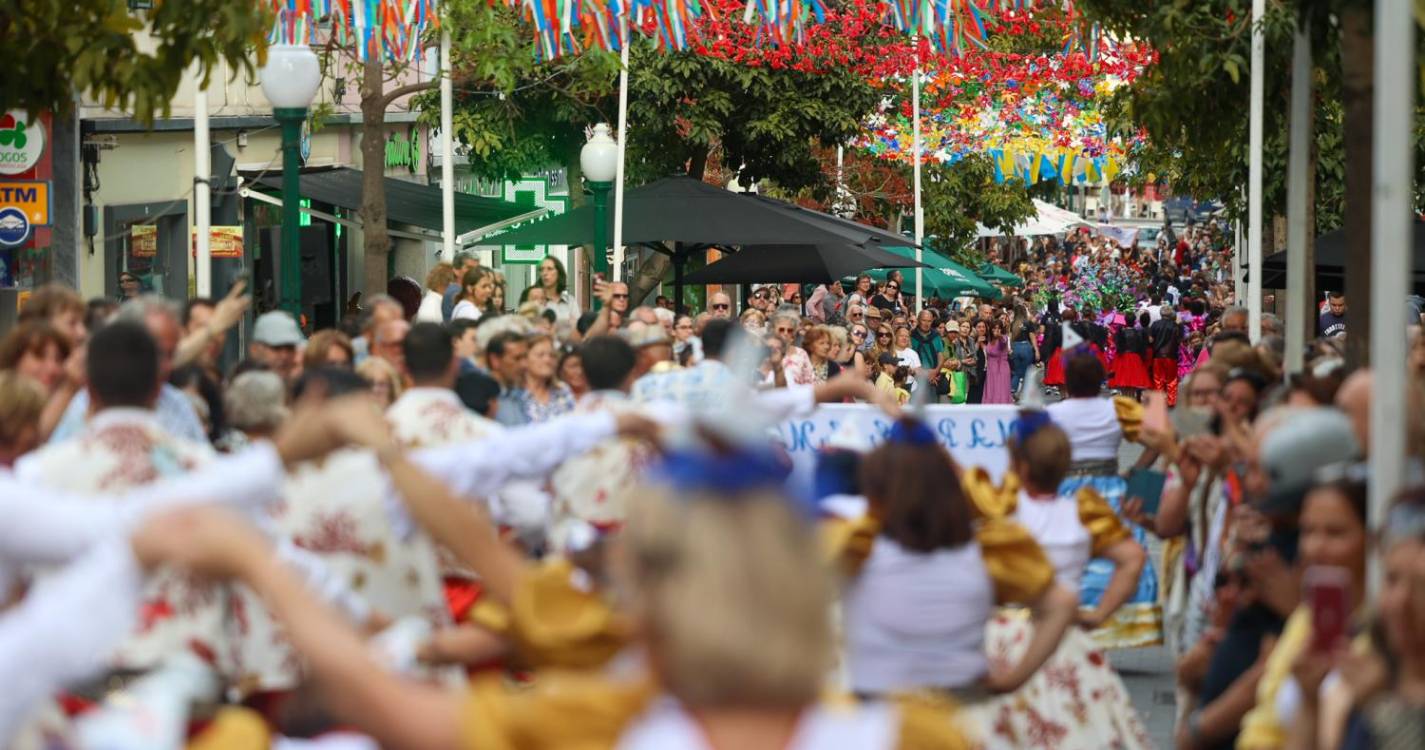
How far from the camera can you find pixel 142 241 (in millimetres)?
27297

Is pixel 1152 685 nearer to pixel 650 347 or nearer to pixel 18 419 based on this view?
pixel 650 347

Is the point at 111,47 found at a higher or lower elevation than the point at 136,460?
higher

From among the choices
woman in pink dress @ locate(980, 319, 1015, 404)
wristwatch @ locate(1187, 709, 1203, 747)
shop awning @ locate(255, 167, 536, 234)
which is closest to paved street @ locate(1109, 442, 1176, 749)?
wristwatch @ locate(1187, 709, 1203, 747)

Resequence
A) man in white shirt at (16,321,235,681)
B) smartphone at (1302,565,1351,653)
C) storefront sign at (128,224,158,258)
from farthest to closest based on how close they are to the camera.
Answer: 1. storefront sign at (128,224,158,258)
2. man in white shirt at (16,321,235,681)
3. smartphone at (1302,565,1351,653)

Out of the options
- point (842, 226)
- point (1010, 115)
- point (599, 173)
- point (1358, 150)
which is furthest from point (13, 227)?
point (1010, 115)

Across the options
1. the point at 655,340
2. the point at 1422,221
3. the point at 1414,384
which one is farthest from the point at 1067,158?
the point at 1414,384

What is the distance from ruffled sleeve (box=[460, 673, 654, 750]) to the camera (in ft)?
11.0

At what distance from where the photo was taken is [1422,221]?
71.3 feet

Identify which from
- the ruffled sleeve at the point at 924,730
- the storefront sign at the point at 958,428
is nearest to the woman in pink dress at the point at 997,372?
the storefront sign at the point at 958,428

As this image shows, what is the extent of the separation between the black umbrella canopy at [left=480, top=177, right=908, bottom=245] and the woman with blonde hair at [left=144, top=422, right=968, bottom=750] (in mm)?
17945

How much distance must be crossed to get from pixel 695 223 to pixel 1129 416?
1065 centimetres

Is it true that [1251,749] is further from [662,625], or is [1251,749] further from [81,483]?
[81,483]

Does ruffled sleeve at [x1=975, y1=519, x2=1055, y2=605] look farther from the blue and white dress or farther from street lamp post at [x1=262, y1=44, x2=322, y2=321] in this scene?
street lamp post at [x1=262, y1=44, x2=322, y2=321]

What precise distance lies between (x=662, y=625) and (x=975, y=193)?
40421 mm
